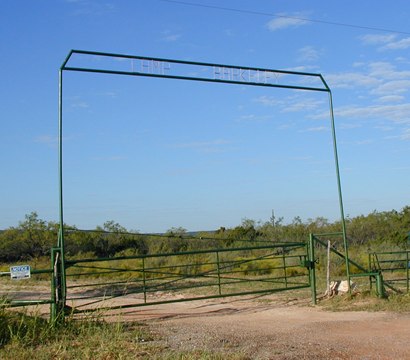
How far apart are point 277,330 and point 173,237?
24.8 m

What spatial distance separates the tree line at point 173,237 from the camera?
117 feet

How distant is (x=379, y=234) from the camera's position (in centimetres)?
4022

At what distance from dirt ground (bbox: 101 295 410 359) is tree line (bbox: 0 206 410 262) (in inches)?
687

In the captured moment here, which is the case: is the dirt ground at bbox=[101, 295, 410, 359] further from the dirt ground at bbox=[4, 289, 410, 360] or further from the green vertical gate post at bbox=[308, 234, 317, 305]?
the green vertical gate post at bbox=[308, 234, 317, 305]

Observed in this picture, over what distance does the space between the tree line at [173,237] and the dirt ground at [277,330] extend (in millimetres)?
17459

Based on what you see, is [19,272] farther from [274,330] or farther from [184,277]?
[274,330]

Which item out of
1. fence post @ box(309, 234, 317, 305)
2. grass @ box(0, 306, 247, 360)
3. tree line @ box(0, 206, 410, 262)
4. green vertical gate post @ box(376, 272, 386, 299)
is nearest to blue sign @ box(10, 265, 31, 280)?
grass @ box(0, 306, 247, 360)

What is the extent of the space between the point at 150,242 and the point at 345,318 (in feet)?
88.3

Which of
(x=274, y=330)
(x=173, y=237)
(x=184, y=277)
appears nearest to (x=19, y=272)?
(x=184, y=277)

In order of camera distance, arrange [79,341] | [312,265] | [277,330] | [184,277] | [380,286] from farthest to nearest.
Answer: [312,265], [380,286], [184,277], [277,330], [79,341]

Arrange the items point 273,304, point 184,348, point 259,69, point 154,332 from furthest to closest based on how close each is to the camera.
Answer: point 273,304 < point 259,69 < point 154,332 < point 184,348

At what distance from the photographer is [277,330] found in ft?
37.5

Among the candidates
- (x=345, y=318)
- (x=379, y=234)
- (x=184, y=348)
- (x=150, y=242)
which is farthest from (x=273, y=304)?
(x=379, y=234)

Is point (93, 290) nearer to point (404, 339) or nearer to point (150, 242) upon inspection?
point (404, 339)
